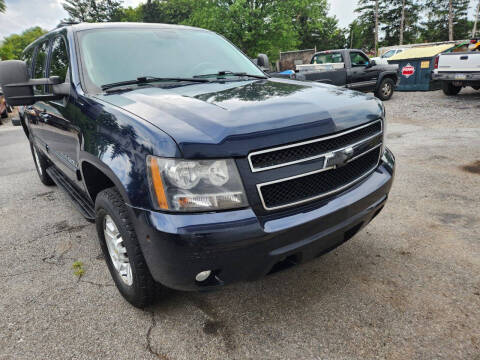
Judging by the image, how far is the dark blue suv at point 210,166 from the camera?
1.65 metres

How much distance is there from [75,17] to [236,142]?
67.7m

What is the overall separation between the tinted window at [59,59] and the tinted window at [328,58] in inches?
421

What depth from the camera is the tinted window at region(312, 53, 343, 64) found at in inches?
477

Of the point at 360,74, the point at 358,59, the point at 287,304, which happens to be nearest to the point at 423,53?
the point at 358,59

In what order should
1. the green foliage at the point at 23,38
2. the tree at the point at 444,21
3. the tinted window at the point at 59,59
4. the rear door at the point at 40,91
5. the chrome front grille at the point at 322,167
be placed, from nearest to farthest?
the chrome front grille at the point at 322,167 < the tinted window at the point at 59,59 < the rear door at the point at 40,91 < the tree at the point at 444,21 < the green foliage at the point at 23,38

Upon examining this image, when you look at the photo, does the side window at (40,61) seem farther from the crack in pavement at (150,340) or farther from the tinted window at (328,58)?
the tinted window at (328,58)

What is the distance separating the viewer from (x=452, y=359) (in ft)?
5.86

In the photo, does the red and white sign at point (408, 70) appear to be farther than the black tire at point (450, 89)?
Yes

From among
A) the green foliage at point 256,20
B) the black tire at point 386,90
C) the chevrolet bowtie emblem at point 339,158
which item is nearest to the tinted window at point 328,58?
the black tire at point 386,90

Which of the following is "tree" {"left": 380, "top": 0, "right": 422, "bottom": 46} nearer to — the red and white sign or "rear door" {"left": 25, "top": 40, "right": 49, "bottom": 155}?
the red and white sign

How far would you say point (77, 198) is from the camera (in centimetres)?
308

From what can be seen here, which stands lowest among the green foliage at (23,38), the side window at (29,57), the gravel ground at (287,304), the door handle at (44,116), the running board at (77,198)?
the gravel ground at (287,304)

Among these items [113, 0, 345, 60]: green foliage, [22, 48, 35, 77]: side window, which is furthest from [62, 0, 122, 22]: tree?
[22, 48, 35, 77]: side window

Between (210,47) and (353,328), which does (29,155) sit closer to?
(210,47)
